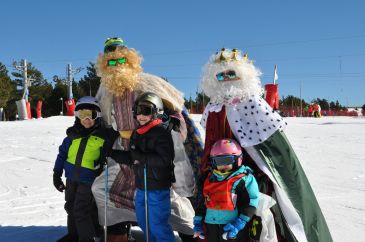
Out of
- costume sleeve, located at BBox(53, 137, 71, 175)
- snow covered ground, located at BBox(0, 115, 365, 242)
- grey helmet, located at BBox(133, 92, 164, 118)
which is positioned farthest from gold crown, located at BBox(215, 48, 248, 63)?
snow covered ground, located at BBox(0, 115, 365, 242)

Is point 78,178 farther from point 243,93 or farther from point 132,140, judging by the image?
point 243,93

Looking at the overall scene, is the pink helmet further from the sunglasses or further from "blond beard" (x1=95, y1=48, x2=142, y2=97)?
the sunglasses

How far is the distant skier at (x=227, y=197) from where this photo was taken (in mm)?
2824

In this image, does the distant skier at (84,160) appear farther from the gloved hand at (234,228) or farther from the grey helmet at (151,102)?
the gloved hand at (234,228)

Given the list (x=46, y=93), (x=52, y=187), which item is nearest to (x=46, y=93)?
(x=46, y=93)

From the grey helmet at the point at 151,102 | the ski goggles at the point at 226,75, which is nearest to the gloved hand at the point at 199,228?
the grey helmet at the point at 151,102

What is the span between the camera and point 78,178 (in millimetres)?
3697

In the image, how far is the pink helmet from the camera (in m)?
2.94

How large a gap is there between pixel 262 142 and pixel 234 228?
2.51 feet

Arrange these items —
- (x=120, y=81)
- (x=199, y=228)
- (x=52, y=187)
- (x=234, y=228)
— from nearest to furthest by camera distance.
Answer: (x=234, y=228), (x=199, y=228), (x=120, y=81), (x=52, y=187)

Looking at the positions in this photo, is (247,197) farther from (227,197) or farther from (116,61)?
(116,61)

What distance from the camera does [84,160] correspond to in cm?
370

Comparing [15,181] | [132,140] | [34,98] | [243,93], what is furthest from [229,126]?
[34,98]

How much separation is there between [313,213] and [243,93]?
1.13m
